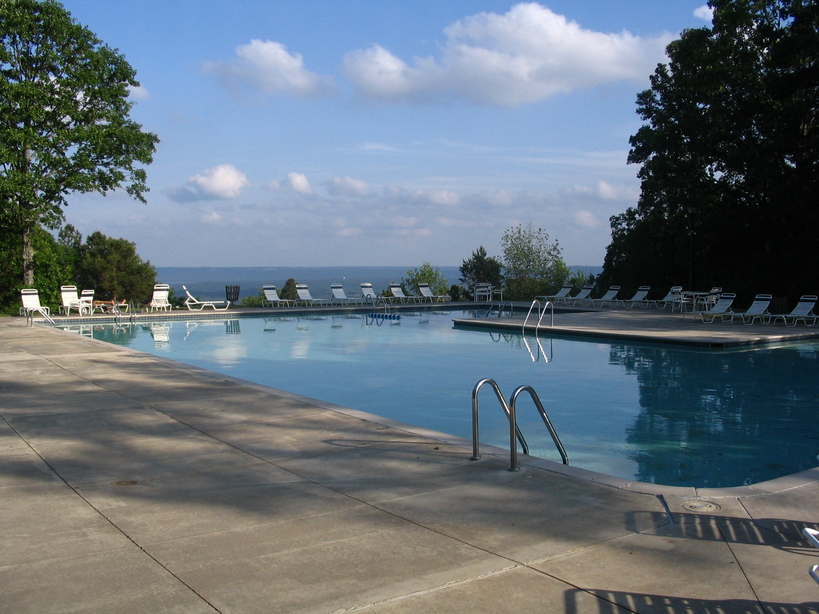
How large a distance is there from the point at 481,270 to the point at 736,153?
17.2 m

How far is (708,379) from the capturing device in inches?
425

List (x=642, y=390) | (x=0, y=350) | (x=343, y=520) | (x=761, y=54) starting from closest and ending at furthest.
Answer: (x=343, y=520)
(x=642, y=390)
(x=0, y=350)
(x=761, y=54)

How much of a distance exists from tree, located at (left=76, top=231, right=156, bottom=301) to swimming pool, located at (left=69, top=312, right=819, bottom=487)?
7.60 meters

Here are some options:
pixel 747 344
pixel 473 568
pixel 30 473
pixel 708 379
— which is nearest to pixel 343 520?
pixel 473 568

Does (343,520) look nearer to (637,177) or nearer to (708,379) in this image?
(708,379)

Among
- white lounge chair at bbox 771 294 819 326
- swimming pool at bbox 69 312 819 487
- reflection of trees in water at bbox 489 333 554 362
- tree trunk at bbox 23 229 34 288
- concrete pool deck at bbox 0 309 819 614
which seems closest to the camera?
concrete pool deck at bbox 0 309 819 614

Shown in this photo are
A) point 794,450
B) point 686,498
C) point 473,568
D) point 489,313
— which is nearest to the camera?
point 473,568

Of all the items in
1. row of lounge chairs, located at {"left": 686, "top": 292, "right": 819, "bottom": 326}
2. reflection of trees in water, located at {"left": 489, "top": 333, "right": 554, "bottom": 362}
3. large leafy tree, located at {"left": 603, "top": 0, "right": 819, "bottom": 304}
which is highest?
large leafy tree, located at {"left": 603, "top": 0, "right": 819, "bottom": 304}

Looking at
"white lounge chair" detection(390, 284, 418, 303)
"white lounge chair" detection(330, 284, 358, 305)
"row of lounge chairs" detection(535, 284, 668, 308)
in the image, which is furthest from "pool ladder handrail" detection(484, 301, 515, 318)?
"white lounge chair" detection(330, 284, 358, 305)

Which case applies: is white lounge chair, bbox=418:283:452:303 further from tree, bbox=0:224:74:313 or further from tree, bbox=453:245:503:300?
tree, bbox=0:224:74:313

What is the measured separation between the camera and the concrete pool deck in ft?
10.1

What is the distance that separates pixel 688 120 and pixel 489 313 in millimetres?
8117

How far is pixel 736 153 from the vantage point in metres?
20.5

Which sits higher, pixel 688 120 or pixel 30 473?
pixel 688 120
